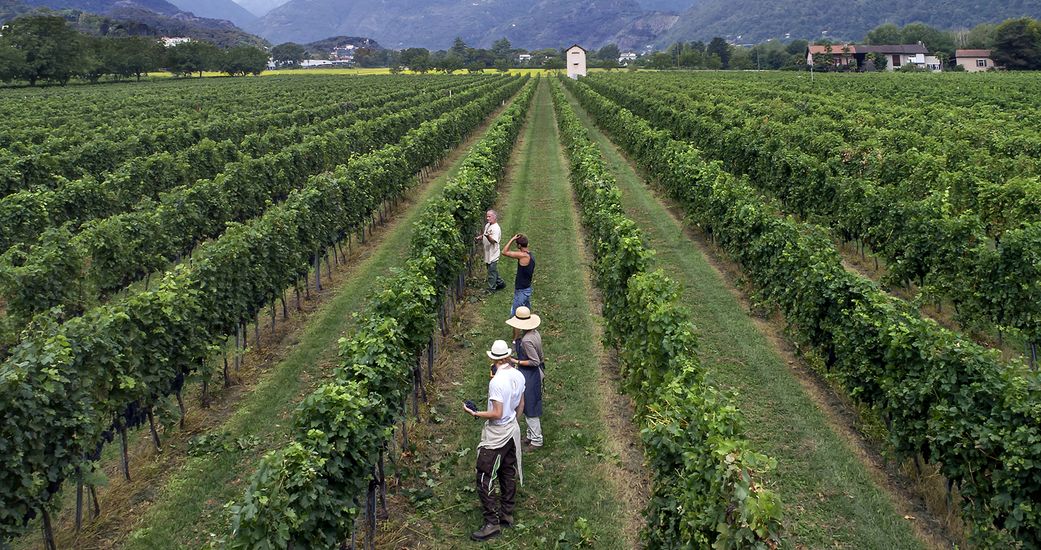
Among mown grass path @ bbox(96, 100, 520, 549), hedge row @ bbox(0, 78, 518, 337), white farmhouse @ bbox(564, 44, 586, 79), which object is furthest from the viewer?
white farmhouse @ bbox(564, 44, 586, 79)

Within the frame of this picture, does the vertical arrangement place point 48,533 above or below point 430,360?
below

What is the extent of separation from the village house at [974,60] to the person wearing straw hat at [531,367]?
13136cm

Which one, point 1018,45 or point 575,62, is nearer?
point 1018,45

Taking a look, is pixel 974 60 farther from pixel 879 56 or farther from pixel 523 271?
pixel 523 271

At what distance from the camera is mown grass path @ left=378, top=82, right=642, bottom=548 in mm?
8820

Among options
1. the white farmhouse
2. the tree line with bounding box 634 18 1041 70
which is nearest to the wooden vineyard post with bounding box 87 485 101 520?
the tree line with bounding box 634 18 1041 70

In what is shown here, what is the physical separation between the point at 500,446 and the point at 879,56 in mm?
136253

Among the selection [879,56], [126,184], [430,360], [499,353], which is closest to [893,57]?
[879,56]

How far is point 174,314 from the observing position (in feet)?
35.1

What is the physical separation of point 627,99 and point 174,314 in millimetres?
50406

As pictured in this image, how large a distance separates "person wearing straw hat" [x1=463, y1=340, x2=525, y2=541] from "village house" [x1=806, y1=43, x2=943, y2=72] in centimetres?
12882

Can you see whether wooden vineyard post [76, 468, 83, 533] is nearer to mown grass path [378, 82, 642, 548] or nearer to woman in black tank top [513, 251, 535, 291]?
mown grass path [378, 82, 642, 548]

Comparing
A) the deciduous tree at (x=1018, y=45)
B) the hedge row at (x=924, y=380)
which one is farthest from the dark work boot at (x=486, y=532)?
the deciduous tree at (x=1018, y=45)

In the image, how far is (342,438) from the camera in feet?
24.6
